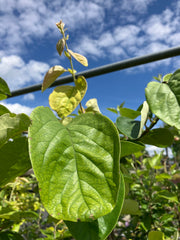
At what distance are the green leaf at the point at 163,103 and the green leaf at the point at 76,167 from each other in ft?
0.36

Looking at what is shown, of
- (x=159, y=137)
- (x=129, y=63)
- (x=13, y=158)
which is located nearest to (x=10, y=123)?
(x=13, y=158)

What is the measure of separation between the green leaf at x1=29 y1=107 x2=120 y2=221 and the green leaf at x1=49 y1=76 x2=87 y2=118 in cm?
13

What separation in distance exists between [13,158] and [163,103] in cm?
23

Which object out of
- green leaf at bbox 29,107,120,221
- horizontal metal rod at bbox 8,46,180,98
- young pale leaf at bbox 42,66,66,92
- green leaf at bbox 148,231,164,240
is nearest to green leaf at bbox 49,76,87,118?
young pale leaf at bbox 42,66,66,92

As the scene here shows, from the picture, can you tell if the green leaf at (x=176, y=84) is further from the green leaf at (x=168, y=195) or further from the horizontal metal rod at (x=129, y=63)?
the green leaf at (x=168, y=195)

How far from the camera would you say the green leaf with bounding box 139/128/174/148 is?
18.2 inches

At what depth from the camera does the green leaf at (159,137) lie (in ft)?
1.52

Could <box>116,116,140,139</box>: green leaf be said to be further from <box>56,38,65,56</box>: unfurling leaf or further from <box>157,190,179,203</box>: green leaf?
<box>157,190,179,203</box>: green leaf

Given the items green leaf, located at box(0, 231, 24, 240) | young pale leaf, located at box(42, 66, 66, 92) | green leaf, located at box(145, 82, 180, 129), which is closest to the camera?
green leaf, located at box(145, 82, 180, 129)

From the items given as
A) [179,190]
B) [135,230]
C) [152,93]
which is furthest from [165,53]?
[135,230]

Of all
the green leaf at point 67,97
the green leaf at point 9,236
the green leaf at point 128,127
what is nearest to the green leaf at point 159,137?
the green leaf at point 128,127

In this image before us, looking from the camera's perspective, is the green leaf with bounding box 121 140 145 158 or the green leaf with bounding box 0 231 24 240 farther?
the green leaf with bounding box 0 231 24 240

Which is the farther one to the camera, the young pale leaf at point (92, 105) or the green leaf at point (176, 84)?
the young pale leaf at point (92, 105)

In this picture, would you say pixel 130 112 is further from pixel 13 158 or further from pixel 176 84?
pixel 13 158
